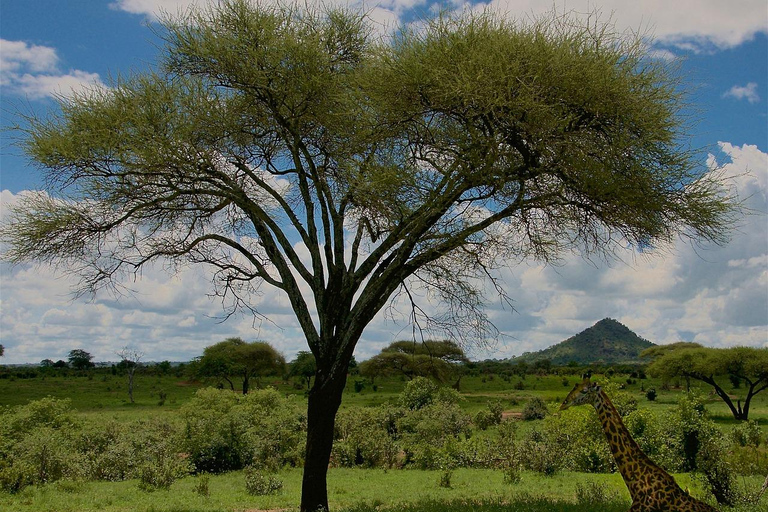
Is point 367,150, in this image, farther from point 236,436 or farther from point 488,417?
point 488,417

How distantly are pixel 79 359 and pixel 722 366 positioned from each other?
74.8m

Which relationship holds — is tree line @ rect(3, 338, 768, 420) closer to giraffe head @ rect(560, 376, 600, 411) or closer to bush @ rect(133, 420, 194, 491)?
bush @ rect(133, 420, 194, 491)

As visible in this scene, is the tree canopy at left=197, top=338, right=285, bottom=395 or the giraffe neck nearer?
the giraffe neck

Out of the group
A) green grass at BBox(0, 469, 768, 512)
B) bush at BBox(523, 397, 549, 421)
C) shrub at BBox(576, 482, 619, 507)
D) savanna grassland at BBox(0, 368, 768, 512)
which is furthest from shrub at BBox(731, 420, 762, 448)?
bush at BBox(523, 397, 549, 421)

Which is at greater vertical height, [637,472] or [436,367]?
[436,367]

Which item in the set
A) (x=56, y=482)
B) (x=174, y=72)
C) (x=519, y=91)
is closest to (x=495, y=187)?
(x=519, y=91)

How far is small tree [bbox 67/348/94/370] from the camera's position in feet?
265

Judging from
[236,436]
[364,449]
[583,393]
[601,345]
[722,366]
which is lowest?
[364,449]

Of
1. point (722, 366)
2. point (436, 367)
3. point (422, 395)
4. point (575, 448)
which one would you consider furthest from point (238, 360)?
point (575, 448)

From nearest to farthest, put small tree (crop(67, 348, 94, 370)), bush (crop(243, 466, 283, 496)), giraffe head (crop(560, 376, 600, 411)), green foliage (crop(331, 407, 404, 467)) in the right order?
giraffe head (crop(560, 376, 600, 411)) < bush (crop(243, 466, 283, 496)) < green foliage (crop(331, 407, 404, 467)) < small tree (crop(67, 348, 94, 370))

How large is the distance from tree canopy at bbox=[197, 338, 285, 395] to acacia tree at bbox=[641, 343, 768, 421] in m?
31.0

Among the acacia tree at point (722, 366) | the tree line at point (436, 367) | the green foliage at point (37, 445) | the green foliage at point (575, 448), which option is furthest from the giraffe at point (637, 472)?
the acacia tree at point (722, 366)

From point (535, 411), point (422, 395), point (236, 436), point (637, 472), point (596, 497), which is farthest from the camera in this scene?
point (535, 411)

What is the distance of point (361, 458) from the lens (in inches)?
875
